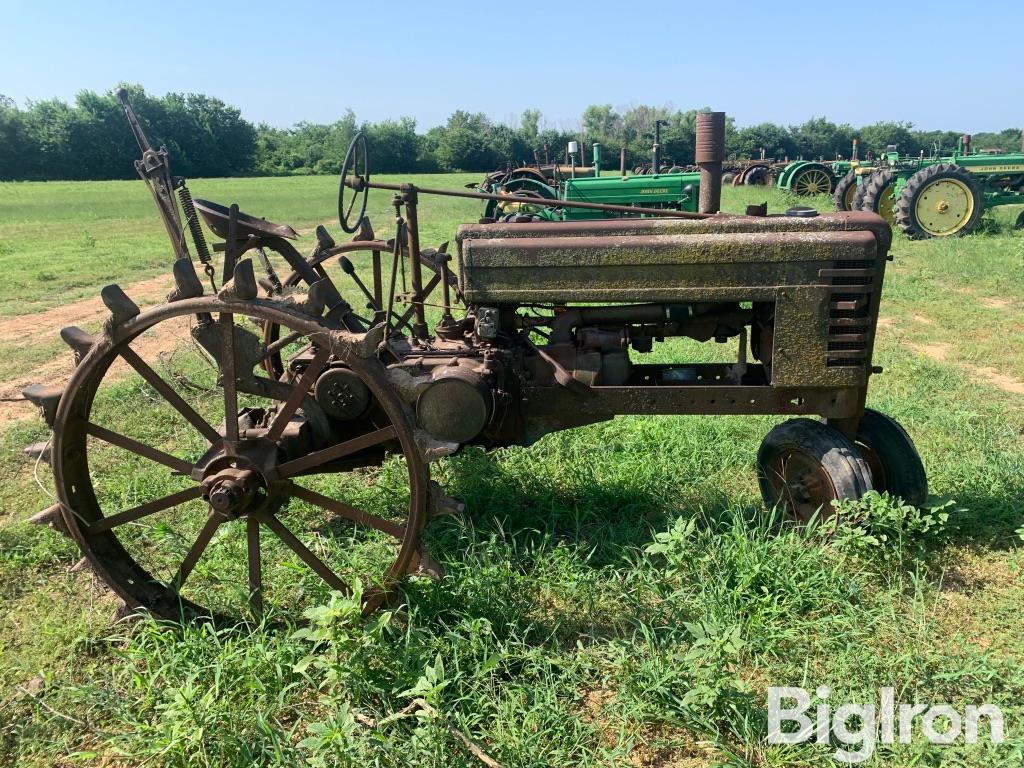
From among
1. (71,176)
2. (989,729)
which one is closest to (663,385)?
(989,729)

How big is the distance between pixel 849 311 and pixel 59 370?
266 inches

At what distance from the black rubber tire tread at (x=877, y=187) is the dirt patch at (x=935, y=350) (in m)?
8.43

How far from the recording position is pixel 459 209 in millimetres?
24297

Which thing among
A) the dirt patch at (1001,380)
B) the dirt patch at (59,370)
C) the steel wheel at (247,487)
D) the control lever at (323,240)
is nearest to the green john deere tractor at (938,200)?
the dirt patch at (1001,380)

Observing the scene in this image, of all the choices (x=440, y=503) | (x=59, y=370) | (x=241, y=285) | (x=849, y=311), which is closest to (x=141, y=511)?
(x=241, y=285)

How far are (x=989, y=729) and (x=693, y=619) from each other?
38.8 inches

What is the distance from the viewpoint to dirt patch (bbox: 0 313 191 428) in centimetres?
560

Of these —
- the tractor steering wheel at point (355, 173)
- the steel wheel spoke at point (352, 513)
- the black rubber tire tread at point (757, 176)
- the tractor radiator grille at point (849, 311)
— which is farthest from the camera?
the black rubber tire tread at point (757, 176)

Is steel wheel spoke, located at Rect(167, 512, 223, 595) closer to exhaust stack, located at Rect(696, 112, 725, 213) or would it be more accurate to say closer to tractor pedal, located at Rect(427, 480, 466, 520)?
tractor pedal, located at Rect(427, 480, 466, 520)

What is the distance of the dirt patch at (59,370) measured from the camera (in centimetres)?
560

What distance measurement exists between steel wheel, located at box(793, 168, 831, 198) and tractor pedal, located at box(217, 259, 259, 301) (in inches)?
840

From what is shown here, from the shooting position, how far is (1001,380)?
229 inches

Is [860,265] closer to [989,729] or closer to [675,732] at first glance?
[989,729]

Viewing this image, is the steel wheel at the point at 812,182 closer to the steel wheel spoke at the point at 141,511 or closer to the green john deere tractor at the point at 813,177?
the green john deere tractor at the point at 813,177
